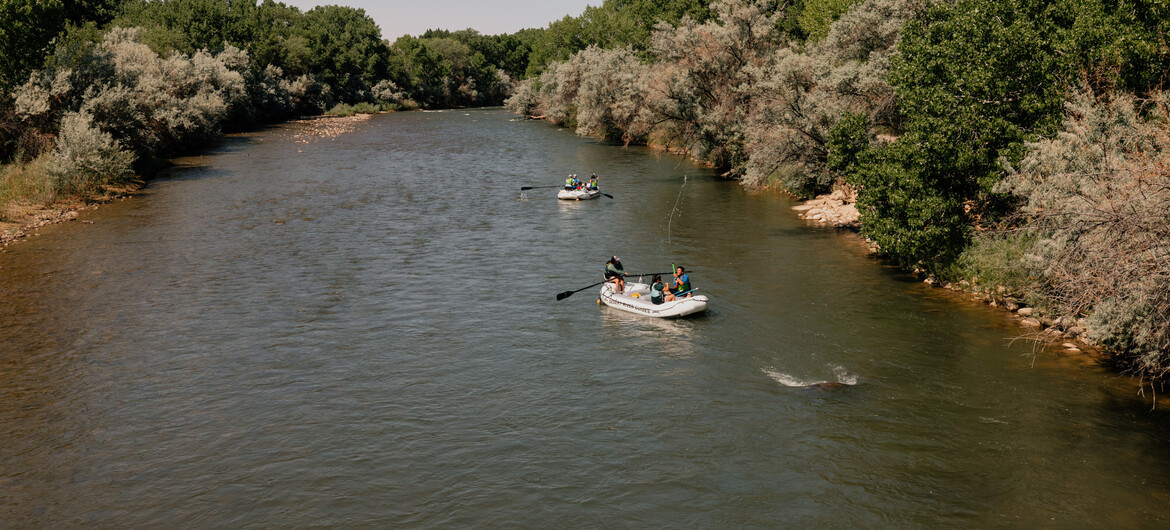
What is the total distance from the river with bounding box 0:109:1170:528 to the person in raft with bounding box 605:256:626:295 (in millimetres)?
1413

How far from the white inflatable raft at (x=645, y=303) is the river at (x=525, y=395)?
59 centimetres

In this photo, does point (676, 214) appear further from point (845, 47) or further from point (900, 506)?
point (900, 506)

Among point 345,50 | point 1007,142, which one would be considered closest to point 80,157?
point 1007,142

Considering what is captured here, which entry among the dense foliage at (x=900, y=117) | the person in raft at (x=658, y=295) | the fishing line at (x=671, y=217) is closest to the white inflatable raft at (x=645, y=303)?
the person in raft at (x=658, y=295)

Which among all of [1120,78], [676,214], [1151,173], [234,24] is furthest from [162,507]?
[234,24]

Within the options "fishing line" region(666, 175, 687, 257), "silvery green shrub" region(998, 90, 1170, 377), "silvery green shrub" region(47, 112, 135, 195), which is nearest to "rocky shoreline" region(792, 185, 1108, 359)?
"silvery green shrub" region(998, 90, 1170, 377)

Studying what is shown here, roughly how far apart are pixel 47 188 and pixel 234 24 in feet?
273

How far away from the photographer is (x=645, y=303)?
1218 inches

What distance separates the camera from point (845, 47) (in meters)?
47.8

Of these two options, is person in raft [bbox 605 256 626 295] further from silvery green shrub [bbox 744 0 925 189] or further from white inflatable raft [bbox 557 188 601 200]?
white inflatable raft [bbox 557 188 601 200]

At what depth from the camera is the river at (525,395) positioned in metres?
18.7

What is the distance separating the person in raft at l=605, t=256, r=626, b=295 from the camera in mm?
32656

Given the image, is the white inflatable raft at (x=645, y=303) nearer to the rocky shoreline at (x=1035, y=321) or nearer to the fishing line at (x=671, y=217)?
the fishing line at (x=671, y=217)

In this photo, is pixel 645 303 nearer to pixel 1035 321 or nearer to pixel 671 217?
pixel 1035 321
